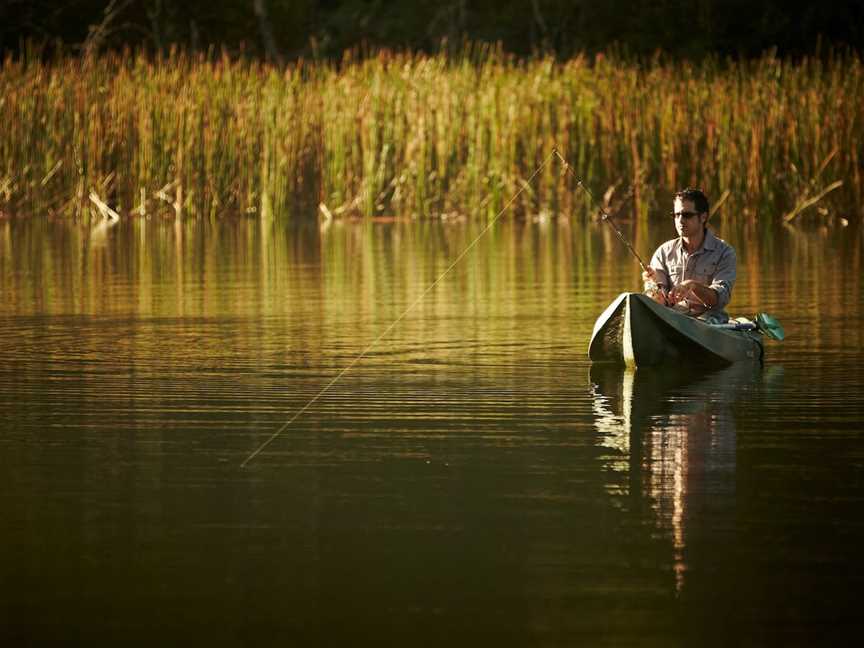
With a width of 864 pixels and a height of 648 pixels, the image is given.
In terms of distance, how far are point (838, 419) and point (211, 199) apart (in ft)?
60.8

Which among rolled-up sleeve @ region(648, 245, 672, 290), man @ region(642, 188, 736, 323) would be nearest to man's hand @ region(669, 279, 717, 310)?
man @ region(642, 188, 736, 323)

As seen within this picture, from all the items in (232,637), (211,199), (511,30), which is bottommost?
(232,637)

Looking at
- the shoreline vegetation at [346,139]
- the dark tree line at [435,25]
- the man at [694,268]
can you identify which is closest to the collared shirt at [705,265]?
the man at [694,268]

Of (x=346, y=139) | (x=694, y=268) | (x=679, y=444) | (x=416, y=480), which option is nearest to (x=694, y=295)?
(x=694, y=268)

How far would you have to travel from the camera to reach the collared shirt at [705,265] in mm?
10344

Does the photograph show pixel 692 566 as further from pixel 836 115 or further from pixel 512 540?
pixel 836 115

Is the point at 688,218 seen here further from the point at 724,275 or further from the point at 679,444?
the point at 679,444

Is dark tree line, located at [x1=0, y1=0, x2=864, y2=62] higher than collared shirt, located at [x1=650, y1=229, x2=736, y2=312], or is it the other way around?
dark tree line, located at [x1=0, y1=0, x2=864, y2=62]

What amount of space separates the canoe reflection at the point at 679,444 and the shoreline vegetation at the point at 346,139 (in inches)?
604

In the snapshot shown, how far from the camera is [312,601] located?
5164 millimetres

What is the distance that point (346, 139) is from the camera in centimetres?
2620

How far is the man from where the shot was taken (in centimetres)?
1023

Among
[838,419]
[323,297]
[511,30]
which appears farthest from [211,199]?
[511,30]

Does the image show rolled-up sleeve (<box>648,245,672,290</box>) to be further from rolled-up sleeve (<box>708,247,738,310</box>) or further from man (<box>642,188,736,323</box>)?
rolled-up sleeve (<box>708,247,738,310</box>)
